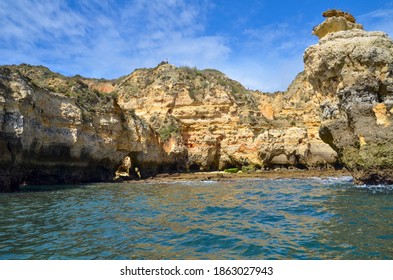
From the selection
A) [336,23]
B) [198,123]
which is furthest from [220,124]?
[336,23]

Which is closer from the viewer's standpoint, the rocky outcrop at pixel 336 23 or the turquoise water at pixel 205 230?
the turquoise water at pixel 205 230

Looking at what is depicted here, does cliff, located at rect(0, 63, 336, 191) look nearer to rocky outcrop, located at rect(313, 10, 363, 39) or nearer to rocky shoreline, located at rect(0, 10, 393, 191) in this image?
rocky shoreline, located at rect(0, 10, 393, 191)

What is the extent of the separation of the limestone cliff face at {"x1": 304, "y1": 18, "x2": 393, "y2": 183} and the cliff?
12.9 meters

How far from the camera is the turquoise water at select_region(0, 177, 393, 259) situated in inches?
284

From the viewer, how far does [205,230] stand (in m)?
9.38

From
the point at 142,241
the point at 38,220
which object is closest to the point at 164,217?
the point at 142,241

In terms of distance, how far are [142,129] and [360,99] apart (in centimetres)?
2371

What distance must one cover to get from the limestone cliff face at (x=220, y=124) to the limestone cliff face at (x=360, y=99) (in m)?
18.1

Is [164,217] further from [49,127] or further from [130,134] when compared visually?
[130,134]

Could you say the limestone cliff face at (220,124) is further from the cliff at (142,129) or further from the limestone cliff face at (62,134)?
the limestone cliff face at (62,134)

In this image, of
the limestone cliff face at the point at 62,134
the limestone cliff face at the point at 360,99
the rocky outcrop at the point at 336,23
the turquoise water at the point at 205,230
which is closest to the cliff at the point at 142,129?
the limestone cliff face at the point at 62,134

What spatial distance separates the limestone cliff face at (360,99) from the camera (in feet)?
60.9

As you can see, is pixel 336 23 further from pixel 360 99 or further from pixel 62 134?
pixel 62 134

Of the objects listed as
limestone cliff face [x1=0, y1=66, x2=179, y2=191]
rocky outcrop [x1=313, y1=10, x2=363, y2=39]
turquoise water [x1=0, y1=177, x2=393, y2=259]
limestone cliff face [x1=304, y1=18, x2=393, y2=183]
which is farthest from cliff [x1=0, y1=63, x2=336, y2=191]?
limestone cliff face [x1=304, y1=18, x2=393, y2=183]
